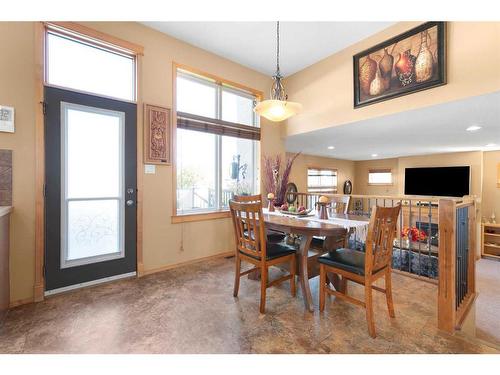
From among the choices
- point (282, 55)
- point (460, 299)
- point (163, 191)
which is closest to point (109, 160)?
point (163, 191)

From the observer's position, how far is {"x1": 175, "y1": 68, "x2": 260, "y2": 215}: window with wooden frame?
3.27 m

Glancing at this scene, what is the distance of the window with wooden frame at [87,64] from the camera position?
2.34m

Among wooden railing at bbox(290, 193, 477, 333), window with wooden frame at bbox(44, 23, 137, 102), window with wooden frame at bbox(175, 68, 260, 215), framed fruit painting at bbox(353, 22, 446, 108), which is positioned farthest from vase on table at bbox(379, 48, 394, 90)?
window with wooden frame at bbox(44, 23, 137, 102)

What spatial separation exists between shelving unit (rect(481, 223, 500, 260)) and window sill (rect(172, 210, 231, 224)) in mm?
5995

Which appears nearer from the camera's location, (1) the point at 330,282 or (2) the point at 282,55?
(1) the point at 330,282

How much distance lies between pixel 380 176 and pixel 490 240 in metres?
3.33

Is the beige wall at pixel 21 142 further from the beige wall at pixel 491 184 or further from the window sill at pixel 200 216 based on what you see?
the beige wall at pixel 491 184

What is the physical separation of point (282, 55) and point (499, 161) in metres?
5.87

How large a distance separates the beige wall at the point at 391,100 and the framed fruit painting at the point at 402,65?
0.24ft

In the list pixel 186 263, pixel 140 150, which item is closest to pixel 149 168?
pixel 140 150

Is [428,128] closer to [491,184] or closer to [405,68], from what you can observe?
[405,68]

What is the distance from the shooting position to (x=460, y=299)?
223cm

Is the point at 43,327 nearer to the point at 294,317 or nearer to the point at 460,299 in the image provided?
the point at 294,317

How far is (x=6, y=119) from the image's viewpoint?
6.80ft
